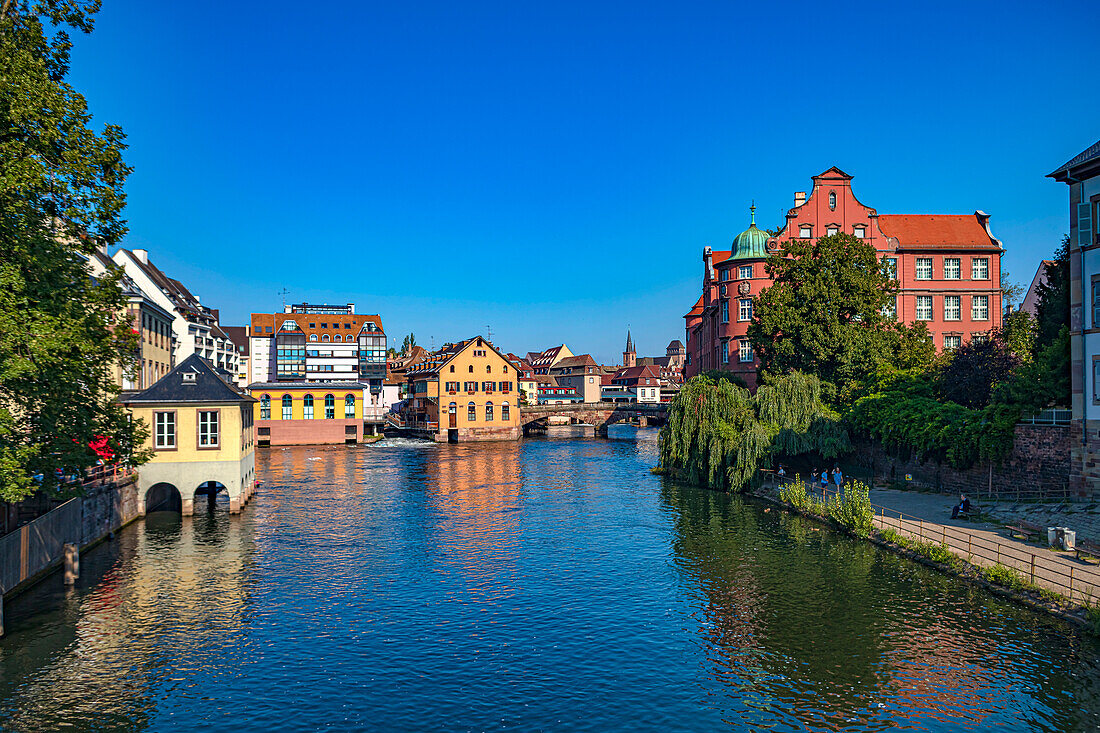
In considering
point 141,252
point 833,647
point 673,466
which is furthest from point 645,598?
point 141,252

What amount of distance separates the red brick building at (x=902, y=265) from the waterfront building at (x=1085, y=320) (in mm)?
34260

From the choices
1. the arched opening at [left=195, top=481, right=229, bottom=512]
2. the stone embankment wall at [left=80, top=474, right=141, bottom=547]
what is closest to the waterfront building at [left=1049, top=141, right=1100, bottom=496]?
the stone embankment wall at [left=80, top=474, right=141, bottom=547]

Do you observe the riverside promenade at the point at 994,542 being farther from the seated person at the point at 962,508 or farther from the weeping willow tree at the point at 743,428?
the weeping willow tree at the point at 743,428

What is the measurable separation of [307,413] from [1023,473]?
91.3m

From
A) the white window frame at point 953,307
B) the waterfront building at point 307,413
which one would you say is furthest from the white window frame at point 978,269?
the waterfront building at point 307,413

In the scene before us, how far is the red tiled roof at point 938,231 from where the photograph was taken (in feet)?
253

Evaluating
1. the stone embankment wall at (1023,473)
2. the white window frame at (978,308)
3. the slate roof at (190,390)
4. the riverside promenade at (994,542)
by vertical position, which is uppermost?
the white window frame at (978,308)

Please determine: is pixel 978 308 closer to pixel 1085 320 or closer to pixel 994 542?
pixel 1085 320

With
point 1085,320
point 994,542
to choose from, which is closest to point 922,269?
point 1085,320

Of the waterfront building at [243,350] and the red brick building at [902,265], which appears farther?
the waterfront building at [243,350]

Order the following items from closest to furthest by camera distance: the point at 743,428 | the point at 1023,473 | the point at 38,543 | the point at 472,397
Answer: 1. the point at 38,543
2. the point at 1023,473
3. the point at 743,428
4. the point at 472,397

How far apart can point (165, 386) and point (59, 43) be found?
23.7 metres

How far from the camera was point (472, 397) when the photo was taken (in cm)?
12138

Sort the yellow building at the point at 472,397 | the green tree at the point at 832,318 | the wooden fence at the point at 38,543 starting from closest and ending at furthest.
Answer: the wooden fence at the point at 38,543 < the green tree at the point at 832,318 < the yellow building at the point at 472,397
